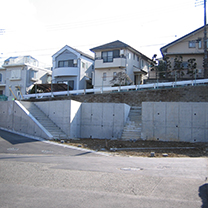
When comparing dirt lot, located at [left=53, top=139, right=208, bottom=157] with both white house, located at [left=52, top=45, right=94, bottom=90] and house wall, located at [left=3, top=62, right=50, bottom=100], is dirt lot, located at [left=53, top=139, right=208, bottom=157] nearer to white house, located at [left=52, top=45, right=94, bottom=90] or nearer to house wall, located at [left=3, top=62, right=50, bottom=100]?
white house, located at [left=52, top=45, right=94, bottom=90]

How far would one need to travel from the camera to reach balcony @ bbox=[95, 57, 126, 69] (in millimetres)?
31156

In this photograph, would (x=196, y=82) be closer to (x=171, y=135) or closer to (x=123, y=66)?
(x=171, y=135)

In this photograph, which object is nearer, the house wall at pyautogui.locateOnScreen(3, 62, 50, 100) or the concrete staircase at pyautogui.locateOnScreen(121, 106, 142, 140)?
the concrete staircase at pyautogui.locateOnScreen(121, 106, 142, 140)

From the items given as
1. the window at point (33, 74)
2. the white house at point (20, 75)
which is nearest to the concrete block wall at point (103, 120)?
the white house at point (20, 75)

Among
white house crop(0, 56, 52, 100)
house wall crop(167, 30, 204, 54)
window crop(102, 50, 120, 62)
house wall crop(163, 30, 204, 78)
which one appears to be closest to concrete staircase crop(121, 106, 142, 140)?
house wall crop(163, 30, 204, 78)

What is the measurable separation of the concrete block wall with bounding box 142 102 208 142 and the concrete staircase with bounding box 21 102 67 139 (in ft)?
19.4

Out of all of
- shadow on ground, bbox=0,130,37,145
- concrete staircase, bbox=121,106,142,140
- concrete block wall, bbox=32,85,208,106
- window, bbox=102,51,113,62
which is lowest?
shadow on ground, bbox=0,130,37,145

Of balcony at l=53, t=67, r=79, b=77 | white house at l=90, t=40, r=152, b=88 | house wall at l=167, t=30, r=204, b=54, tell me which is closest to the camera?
house wall at l=167, t=30, r=204, b=54

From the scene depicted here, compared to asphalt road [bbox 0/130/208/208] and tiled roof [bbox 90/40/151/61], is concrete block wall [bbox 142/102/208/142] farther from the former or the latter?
tiled roof [bbox 90/40/151/61]

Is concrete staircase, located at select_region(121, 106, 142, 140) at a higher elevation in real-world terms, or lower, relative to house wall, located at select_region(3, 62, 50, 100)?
lower

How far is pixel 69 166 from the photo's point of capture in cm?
830

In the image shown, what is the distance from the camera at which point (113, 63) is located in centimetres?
3173

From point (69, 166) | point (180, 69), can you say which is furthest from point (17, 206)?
point (180, 69)

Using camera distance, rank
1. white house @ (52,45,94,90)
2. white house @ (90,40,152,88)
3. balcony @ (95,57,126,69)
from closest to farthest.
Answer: balcony @ (95,57,126,69) → white house @ (90,40,152,88) → white house @ (52,45,94,90)
